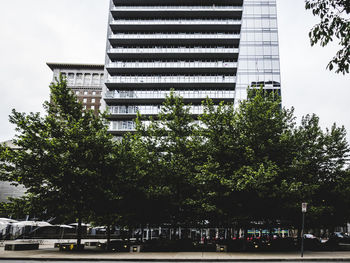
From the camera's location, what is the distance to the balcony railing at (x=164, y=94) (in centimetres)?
5556

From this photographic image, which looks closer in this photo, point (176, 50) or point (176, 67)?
point (176, 67)

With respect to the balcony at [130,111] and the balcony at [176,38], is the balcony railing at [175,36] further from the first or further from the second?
the balcony at [130,111]

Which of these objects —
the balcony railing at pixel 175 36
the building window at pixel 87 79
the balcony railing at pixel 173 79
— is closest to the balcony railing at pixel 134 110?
the balcony railing at pixel 173 79

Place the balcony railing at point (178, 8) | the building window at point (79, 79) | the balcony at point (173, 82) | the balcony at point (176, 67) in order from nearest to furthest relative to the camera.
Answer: the balcony at point (173, 82)
the balcony at point (176, 67)
the balcony railing at point (178, 8)
the building window at point (79, 79)

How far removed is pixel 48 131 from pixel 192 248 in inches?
536

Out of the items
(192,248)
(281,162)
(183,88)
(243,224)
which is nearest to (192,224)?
(192,248)

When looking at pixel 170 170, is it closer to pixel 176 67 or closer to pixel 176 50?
pixel 176 67

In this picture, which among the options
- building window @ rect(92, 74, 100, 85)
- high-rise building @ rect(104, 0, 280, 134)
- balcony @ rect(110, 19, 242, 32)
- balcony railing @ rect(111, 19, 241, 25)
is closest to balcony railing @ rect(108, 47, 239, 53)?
high-rise building @ rect(104, 0, 280, 134)

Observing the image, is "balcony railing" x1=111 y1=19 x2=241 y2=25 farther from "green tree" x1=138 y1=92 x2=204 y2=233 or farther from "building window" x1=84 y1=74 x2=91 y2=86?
"building window" x1=84 y1=74 x2=91 y2=86

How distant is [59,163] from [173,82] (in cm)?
3966

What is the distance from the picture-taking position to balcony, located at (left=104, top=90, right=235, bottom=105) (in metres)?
55.5

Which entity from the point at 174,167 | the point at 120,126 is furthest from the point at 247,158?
the point at 120,126

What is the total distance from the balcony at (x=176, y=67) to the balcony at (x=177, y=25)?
802cm

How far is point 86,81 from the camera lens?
106562 millimetres
